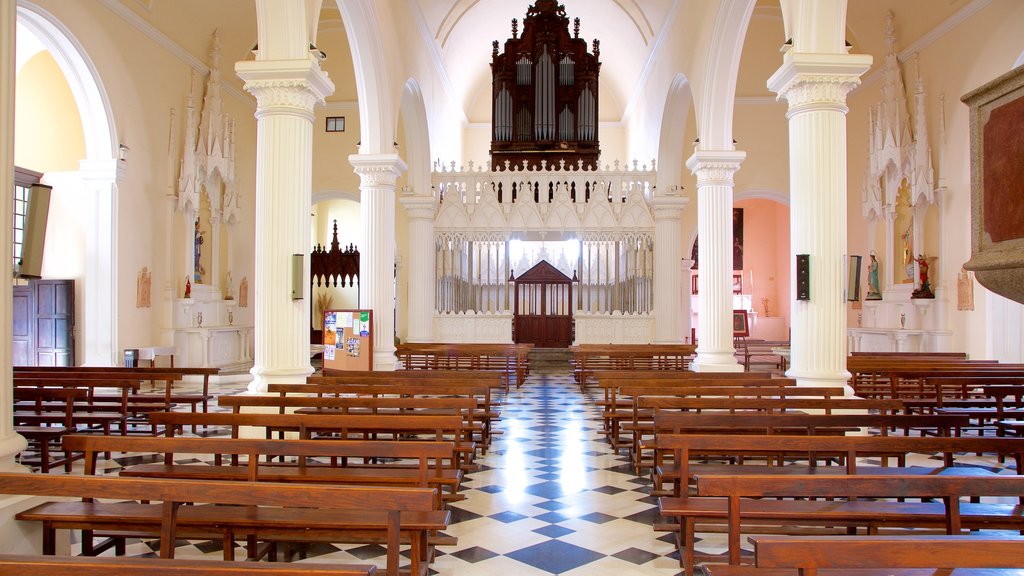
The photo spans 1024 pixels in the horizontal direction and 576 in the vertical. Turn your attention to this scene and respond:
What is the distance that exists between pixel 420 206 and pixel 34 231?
12789 millimetres

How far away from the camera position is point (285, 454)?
338 centimetres

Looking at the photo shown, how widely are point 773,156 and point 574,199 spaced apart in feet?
18.3

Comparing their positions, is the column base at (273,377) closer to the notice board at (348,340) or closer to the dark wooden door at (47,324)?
the notice board at (348,340)

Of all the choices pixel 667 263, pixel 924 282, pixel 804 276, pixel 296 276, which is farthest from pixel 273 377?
pixel 667 263

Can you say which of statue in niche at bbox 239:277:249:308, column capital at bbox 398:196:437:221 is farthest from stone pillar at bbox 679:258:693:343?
statue in niche at bbox 239:277:249:308

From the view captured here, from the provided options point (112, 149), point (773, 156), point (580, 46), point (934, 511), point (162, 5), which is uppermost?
point (580, 46)

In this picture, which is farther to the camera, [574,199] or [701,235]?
[574,199]

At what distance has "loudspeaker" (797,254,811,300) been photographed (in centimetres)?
721

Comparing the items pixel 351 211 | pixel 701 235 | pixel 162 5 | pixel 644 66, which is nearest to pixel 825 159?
pixel 701 235

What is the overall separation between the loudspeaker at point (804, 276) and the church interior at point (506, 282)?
0.02 meters

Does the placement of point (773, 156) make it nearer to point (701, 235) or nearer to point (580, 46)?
point (580, 46)

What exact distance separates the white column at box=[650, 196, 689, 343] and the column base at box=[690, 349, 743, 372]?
5.62m

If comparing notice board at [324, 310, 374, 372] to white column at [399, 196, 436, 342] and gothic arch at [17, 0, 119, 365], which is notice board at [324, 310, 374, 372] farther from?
white column at [399, 196, 436, 342]

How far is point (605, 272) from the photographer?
17.4m
